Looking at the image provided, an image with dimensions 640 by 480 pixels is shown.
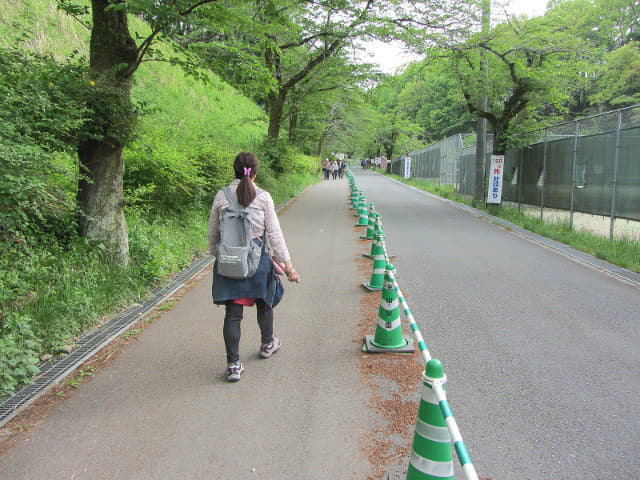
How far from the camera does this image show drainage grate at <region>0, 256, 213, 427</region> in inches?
133

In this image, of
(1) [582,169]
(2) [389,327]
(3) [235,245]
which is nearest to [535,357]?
(2) [389,327]

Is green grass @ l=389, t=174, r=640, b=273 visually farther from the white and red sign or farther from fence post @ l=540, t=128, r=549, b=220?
the white and red sign

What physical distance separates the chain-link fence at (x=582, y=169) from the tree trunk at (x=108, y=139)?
9361 mm

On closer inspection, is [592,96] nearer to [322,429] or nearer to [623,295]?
[623,295]

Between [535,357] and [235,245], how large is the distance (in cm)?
292

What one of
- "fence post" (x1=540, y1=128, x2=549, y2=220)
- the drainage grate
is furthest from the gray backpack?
"fence post" (x1=540, y1=128, x2=549, y2=220)

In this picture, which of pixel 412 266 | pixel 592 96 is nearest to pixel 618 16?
pixel 592 96

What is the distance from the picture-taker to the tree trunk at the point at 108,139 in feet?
18.9

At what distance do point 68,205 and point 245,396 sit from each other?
3406mm

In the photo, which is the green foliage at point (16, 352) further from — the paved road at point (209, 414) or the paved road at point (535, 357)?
the paved road at point (535, 357)

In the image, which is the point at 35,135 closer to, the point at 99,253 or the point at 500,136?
the point at 99,253

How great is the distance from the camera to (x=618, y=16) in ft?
168

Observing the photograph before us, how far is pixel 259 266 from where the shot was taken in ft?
12.2

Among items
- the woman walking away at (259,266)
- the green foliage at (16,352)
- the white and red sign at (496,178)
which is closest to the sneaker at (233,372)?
the woman walking away at (259,266)
